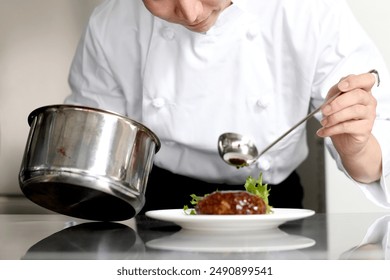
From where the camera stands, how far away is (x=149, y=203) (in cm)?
174

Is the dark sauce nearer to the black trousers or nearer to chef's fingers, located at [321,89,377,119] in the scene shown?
chef's fingers, located at [321,89,377,119]

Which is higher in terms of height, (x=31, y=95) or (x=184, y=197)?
(x=31, y=95)

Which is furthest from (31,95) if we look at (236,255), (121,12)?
(236,255)

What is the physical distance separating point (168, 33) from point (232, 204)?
720mm

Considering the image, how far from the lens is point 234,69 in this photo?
1583 millimetres

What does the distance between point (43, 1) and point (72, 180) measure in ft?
5.25

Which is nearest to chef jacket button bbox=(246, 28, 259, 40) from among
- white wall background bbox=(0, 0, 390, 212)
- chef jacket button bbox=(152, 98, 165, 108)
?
chef jacket button bbox=(152, 98, 165, 108)

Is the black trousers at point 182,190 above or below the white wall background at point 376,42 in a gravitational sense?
below

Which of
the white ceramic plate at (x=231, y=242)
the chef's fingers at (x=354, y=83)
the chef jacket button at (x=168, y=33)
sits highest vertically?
the chef jacket button at (x=168, y=33)

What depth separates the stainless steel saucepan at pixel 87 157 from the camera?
0.96m

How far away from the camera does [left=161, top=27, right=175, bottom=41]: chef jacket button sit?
62.3 inches

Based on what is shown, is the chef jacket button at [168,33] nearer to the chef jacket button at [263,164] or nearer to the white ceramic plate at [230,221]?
the chef jacket button at [263,164]

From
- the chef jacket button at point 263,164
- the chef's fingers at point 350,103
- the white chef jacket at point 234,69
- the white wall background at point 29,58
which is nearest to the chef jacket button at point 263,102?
the white chef jacket at point 234,69
